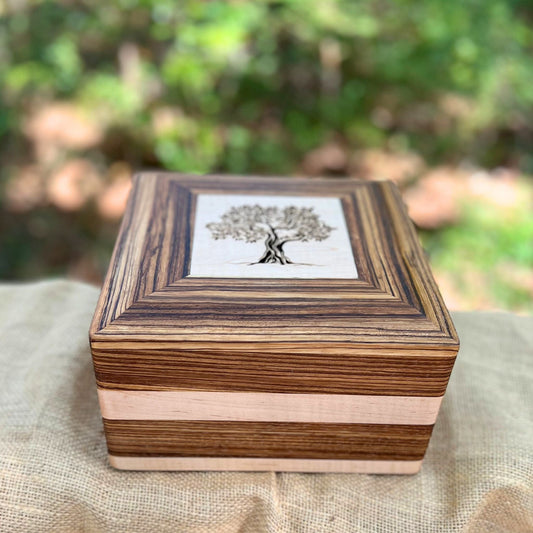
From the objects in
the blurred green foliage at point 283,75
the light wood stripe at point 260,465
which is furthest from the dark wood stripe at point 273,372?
the blurred green foliage at point 283,75

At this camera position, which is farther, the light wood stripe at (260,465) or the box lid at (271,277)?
the light wood stripe at (260,465)

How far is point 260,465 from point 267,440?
43 millimetres

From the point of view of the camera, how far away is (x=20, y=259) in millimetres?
1935

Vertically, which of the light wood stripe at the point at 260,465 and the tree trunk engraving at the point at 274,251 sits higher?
the tree trunk engraving at the point at 274,251

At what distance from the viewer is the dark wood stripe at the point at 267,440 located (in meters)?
0.67

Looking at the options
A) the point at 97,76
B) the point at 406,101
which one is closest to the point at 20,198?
the point at 97,76

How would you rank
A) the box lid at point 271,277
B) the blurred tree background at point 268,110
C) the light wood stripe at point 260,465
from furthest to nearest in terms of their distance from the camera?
the blurred tree background at point 268,110 → the light wood stripe at point 260,465 → the box lid at point 271,277

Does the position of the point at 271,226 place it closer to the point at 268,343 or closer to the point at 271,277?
the point at 271,277

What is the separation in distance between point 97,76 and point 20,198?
0.51 m

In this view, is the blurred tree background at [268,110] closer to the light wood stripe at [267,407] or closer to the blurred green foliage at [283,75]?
the blurred green foliage at [283,75]

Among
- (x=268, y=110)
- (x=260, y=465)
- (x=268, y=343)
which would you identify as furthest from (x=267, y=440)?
(x=268, y=110)

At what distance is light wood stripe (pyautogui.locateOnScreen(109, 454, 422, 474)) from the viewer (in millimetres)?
699

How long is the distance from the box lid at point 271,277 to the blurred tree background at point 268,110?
45.3 inches

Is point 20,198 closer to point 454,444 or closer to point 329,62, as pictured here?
point 329,62
